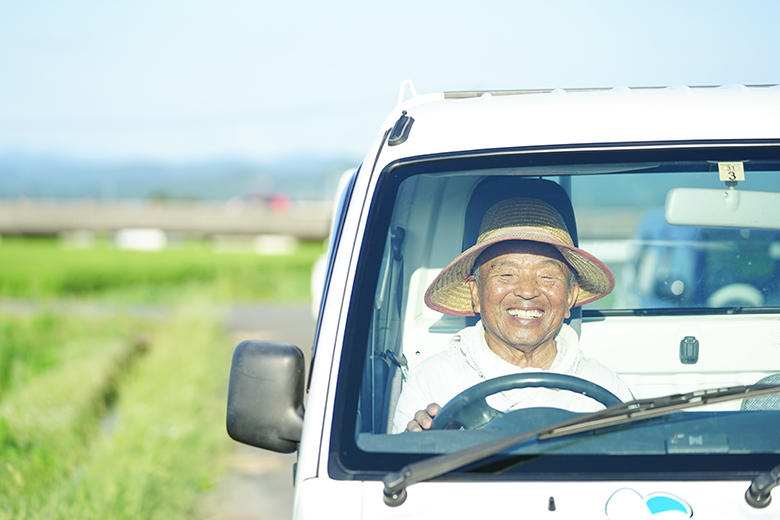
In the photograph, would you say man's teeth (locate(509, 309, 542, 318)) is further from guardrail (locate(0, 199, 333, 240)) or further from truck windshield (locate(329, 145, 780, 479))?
guardrail (locate(0, 199, 333, 240))

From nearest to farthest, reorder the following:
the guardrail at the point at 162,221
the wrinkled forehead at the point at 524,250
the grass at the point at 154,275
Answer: the wrinkled forehead at the point at 524,250 < the grass at the point at 154,275 < the guardrail at the point at 162,221

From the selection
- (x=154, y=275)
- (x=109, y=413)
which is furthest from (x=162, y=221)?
(x=109, y=413)

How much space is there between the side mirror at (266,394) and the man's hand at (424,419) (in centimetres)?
27

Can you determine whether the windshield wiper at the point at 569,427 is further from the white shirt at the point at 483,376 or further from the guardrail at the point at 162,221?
the guardrail at the point at 162,221

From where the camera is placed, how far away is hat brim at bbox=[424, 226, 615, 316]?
2125 millimetres

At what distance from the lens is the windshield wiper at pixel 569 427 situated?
1493mm

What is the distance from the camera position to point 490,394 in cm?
190

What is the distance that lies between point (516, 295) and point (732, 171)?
0.61 m

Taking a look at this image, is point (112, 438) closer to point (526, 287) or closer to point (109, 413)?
point (109, 413)

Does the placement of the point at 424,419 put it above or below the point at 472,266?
below

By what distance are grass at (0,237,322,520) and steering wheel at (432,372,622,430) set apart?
247 centimetres

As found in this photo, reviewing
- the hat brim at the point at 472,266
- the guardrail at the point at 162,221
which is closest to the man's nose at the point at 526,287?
the hat brim at the point at 472,266

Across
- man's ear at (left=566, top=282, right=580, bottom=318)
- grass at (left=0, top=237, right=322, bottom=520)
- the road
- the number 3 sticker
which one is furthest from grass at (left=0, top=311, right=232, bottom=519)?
the number 3 sticker

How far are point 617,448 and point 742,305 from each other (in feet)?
3.33
